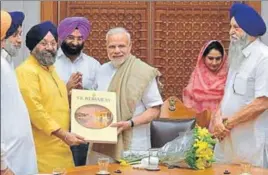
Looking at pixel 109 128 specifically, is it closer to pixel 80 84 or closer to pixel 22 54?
pixel 80 84

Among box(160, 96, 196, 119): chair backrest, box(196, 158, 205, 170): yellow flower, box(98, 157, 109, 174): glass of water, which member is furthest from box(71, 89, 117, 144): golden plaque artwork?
box(160, 96, 196, 119): chair backrest

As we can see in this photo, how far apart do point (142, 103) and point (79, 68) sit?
775 millimetres

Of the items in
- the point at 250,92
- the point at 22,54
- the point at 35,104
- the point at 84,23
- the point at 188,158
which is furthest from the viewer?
the point at 22,54

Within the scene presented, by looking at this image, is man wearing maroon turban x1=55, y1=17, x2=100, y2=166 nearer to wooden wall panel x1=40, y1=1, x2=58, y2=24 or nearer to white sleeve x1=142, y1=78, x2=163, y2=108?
white sleeve x1=142, y1=78, x2=163, y2=108

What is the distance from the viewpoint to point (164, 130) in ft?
16.7

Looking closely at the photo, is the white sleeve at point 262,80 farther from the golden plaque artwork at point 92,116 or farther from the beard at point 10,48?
the beard at point 10,48

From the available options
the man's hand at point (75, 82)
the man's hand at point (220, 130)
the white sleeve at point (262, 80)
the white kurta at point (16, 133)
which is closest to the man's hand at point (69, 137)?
the white kurta at point (16, 133)

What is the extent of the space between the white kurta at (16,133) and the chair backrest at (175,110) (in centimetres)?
178

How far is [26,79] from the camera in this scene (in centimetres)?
459

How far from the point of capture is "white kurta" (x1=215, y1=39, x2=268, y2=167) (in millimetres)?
4926

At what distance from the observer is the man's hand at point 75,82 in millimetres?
5164

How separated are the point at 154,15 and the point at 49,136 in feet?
8.06

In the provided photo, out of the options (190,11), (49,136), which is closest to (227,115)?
(49,136)

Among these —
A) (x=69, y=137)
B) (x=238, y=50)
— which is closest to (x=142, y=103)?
(x=69, y=137)
